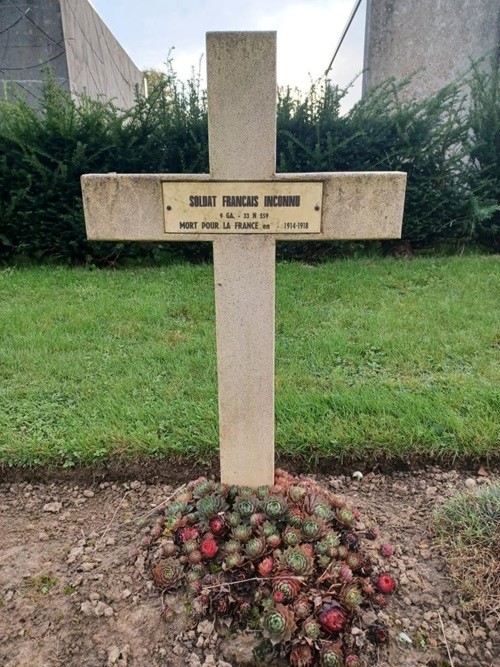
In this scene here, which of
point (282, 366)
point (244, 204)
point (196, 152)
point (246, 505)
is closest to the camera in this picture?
point (244, 204)

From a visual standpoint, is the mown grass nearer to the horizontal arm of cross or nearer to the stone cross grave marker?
the stone cross grave marker

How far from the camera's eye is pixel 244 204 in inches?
65.9

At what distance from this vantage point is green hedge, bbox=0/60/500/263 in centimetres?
558

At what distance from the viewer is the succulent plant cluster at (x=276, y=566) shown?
1501mm

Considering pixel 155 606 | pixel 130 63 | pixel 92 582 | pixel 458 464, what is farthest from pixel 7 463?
pixel 130 63

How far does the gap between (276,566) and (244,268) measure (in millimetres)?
1033

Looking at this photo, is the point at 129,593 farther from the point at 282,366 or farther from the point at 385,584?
the point at 282,366

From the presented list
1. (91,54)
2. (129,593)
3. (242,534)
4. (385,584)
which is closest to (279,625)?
(242,534)

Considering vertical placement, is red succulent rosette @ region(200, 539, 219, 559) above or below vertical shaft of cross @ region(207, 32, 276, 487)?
below

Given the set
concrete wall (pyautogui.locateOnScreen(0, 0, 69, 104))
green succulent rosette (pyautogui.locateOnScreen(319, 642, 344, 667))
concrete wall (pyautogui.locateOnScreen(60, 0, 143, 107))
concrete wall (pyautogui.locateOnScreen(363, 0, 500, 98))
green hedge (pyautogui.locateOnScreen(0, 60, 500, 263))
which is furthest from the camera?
concrete wall (pyautogui.locateOnScreen(363, 0, 500, 98))

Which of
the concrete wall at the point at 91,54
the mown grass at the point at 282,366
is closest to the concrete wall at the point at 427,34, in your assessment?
the concrete wall at the point at 91,54

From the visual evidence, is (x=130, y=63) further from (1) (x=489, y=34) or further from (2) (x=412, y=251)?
(2) (x=412, y=251)

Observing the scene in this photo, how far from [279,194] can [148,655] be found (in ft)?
5.11

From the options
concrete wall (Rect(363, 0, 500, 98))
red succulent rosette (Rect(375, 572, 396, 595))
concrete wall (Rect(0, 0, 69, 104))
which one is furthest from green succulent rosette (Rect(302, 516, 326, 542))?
concrete wall (Rect(363, 0, 500, 98))
